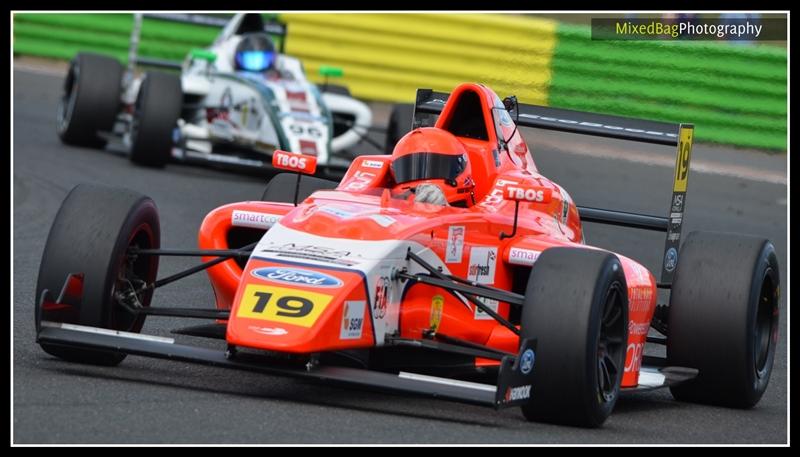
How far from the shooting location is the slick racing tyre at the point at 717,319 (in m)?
7.99

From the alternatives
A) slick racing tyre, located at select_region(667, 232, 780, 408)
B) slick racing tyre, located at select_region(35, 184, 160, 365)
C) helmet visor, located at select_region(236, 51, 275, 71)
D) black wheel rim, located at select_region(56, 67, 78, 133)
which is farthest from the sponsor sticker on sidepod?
black wheel rim, located at select_region(56, 67, 78, 133)

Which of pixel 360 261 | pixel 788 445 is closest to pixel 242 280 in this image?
pixel 360 261

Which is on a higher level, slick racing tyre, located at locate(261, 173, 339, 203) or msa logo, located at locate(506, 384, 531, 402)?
slick racing tyre, located at locate(261, 173, 339, 203)

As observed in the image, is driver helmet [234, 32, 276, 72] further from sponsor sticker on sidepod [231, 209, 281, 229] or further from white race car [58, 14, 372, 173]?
sponsor sticker on sidepod [231, 209, 281, 229]

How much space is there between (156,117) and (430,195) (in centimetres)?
836

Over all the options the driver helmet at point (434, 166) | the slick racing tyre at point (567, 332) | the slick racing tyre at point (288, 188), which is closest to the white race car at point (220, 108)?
the slick racing tyre at point (288, 188)

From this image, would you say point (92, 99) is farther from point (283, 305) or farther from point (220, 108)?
point (283, 305)

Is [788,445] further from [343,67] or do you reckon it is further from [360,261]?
[343,67]

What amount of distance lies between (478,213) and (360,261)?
108 cm

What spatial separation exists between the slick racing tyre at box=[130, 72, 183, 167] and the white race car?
0.01m

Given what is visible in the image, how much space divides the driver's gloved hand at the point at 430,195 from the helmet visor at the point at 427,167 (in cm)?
19

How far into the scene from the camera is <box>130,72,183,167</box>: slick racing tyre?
1563cm

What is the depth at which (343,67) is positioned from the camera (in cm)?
2247

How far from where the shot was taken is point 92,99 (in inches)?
667
